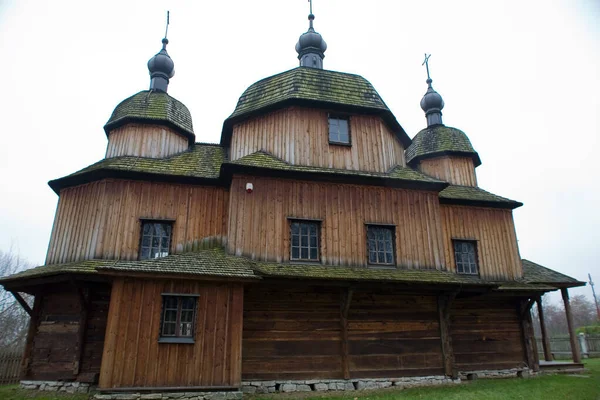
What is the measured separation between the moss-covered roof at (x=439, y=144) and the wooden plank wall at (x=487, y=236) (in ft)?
11.0

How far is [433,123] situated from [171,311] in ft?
49.4

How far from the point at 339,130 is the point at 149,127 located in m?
6.70

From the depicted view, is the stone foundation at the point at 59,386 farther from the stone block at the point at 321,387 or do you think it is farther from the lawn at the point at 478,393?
the stone block at the point at 321,387

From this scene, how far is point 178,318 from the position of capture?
893 centimetres

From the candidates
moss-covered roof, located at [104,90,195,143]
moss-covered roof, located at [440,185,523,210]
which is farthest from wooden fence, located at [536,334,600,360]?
moss-covered roof, located at [104,90,195,143]

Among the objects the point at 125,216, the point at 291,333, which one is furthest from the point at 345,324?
the point at 125,216

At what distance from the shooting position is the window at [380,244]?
11516 millimetres

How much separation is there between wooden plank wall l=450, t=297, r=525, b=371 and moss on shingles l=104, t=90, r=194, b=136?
11.4 m

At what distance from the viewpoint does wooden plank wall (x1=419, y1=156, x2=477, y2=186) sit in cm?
Result: 1664

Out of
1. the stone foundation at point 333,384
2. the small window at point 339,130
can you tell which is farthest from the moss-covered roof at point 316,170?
the stone foundation at point 333,384

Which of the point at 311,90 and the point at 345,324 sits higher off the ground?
the point at 311,90

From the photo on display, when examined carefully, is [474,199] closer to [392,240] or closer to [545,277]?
[545,277]

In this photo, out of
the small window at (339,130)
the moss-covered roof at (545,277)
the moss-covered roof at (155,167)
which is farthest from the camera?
the moss-covered roof at (545,277)

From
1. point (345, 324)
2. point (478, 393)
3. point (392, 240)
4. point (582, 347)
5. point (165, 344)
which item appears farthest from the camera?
point (582, 347)
